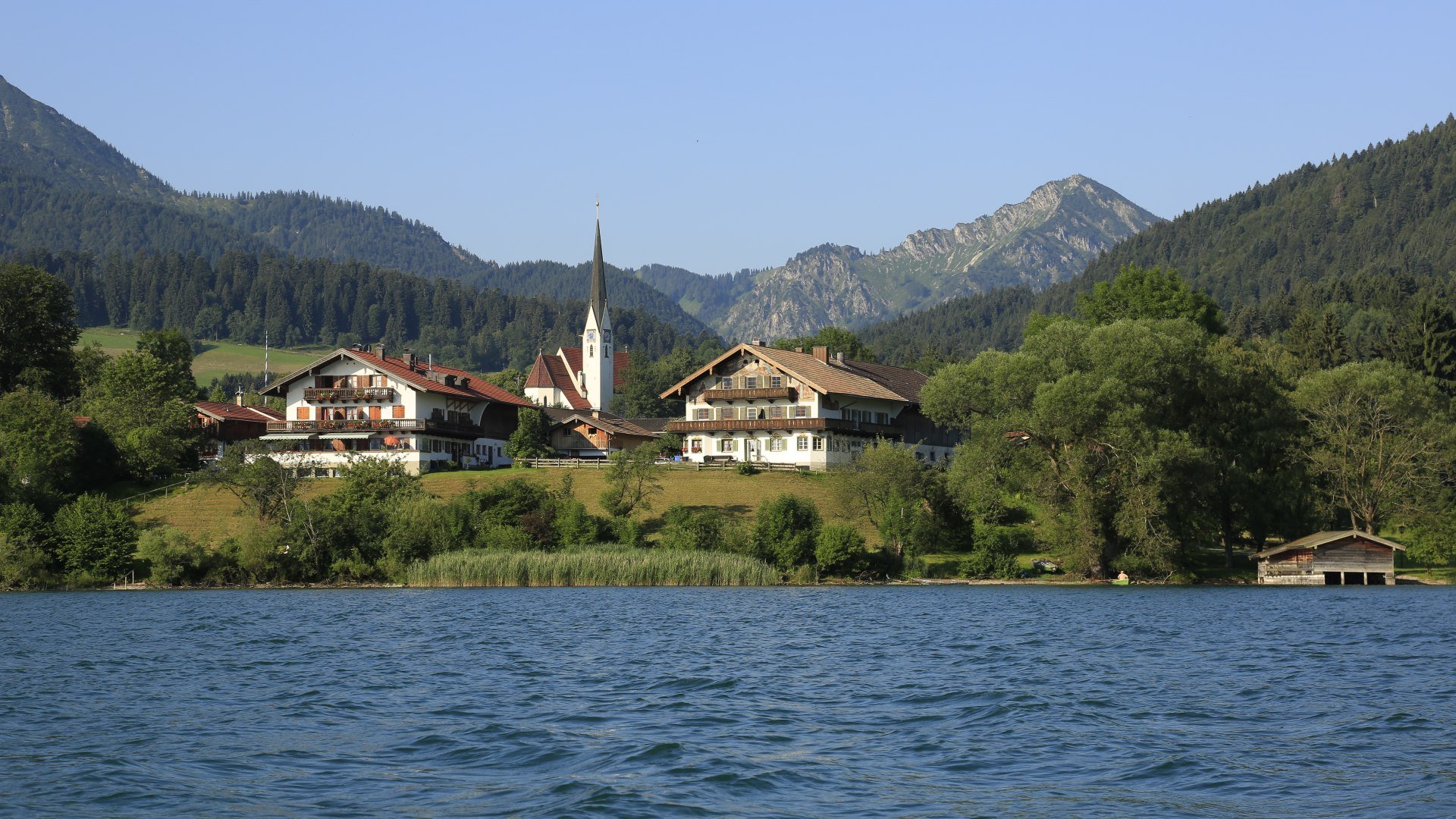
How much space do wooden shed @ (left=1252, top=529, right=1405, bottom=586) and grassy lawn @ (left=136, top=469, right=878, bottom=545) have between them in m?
18.9

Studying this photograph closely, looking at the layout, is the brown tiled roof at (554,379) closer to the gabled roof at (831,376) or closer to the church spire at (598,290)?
the church spire at (598,290)

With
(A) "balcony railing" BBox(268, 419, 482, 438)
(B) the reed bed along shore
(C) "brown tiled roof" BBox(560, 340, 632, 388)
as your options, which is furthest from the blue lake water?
(C) "brown tiled roof" BBox(560, 340, 632, 388)

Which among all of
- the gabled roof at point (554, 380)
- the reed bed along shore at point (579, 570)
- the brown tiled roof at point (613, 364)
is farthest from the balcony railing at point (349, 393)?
the brown tiled roof at point (613, 364)

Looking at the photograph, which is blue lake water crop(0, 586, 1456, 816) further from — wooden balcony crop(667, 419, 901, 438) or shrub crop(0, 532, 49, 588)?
wooden balcony crop(667, 419, 901, 438)

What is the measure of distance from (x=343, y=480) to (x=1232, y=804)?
200 feet

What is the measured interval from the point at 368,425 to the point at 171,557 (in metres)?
32.6

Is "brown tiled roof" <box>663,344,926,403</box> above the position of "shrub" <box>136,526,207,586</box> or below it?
above

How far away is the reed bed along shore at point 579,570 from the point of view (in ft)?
206

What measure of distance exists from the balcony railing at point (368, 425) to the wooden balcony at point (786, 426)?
15145 mm

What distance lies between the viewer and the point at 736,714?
83.8 ft

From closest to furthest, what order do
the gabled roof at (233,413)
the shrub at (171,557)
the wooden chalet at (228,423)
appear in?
1. the shrub at (171,557)
2. the wooden chalet at (228,423)
3. the gabled roof at (233,413)

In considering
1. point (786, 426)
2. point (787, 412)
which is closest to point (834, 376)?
point (787, 412)

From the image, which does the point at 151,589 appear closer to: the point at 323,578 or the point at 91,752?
the point at 323,578

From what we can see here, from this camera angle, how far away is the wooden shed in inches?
2498
